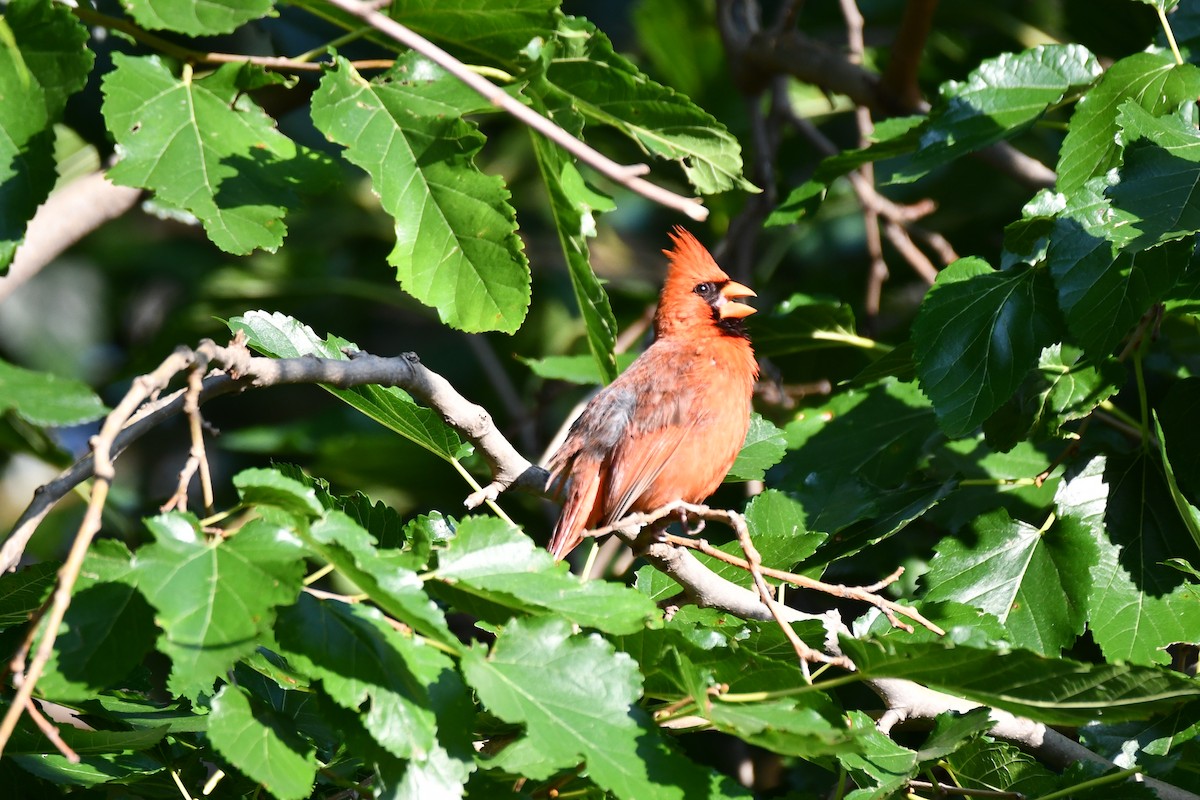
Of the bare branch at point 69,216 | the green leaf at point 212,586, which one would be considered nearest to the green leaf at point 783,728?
the green leaf at point 212,586

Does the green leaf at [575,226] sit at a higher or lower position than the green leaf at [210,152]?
lower

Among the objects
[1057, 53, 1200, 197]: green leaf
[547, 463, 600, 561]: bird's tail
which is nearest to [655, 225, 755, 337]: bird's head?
[547, 463, 600, 561]: bird's tail

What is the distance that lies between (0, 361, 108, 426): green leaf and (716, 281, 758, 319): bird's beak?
2.48 metres

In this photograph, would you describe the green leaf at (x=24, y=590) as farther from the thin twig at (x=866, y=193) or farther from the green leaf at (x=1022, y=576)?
the thin twig at (x=866, y=193)

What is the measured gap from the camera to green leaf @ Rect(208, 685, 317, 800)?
5.31 feet

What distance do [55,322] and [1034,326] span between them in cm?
470

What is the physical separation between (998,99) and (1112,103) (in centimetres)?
27

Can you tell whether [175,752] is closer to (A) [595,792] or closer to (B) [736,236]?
(A) [595,792]

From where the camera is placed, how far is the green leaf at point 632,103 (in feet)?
8.03

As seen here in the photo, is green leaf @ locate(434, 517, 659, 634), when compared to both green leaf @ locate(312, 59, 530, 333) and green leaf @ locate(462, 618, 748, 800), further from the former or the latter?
green leaf @ locate(312, 59, 530, 333)

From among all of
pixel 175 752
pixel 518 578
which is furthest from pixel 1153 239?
pixel 175 752

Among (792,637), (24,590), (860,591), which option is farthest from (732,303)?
(24,590)

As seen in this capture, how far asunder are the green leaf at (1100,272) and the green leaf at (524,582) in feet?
3.90

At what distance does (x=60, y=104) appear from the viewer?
83.7 inches
